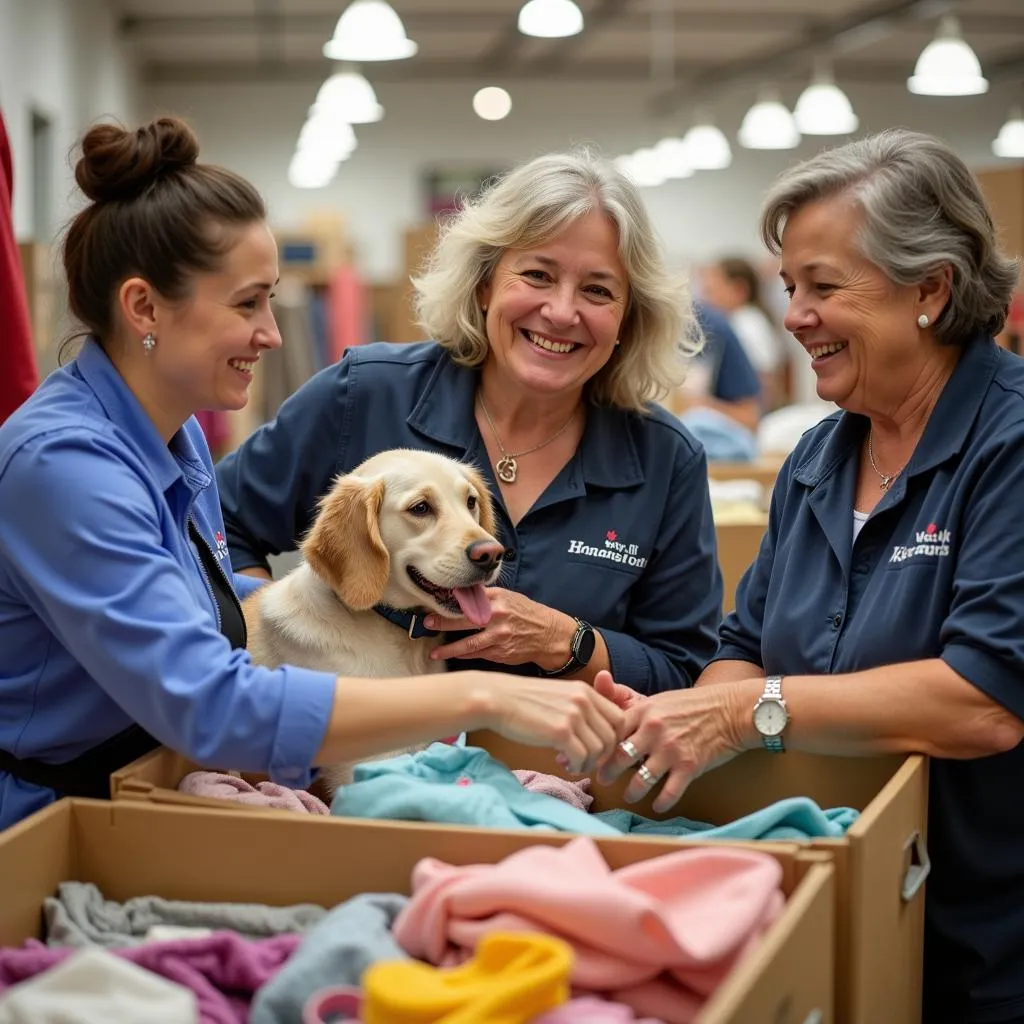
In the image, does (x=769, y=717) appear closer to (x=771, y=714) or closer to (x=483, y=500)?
(x=771, y=714)

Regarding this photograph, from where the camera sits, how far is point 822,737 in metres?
1.89

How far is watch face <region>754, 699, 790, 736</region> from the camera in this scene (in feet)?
6.20

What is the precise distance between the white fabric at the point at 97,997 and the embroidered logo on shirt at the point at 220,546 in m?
0.97

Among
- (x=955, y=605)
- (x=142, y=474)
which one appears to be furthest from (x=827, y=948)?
(x=142, y=474)

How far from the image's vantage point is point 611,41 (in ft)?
47.2

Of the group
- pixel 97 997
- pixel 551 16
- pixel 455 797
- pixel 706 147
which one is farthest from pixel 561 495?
pixel 706 147

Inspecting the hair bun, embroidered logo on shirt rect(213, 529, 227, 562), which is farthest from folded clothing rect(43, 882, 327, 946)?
the hair bun

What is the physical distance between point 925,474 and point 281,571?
2348 mm

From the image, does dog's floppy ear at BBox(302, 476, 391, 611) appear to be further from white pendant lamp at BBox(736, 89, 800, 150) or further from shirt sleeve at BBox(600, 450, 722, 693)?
white pendant lamp at BBox(736, 89, 800, 150)

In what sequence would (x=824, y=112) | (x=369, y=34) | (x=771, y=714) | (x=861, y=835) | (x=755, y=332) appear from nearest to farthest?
1. (x=861, y=835)
2. (x=771, y=714)
3. (x=369, y=34)
4. (x=824, y=112)
5. (x=755, y=332)

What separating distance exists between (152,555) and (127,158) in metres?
0.57

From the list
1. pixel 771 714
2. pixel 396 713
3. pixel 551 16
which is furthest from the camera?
pixel 551 16

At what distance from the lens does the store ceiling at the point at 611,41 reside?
12359 millimetres

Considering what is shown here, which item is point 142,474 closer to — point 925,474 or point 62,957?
point 62,957
